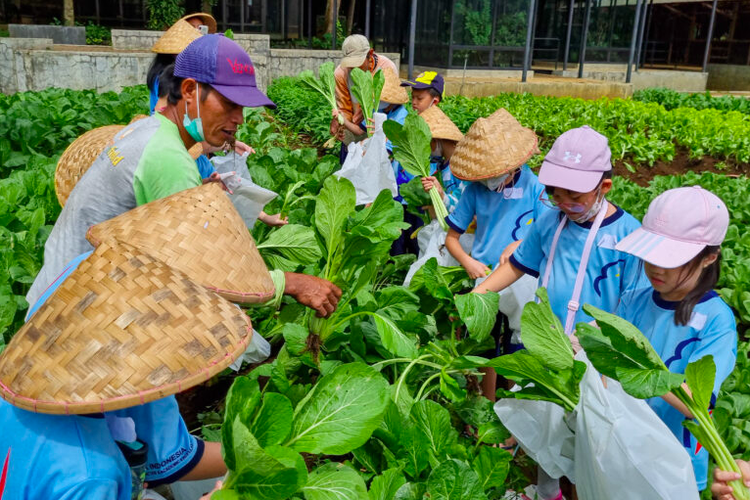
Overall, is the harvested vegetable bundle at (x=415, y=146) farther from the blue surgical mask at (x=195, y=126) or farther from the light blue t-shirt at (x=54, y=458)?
the light blue t-shirt at (x=54, y=458)

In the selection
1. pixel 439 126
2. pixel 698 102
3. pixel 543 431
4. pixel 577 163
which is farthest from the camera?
pixel 698 102

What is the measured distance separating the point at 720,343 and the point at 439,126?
2.55 m

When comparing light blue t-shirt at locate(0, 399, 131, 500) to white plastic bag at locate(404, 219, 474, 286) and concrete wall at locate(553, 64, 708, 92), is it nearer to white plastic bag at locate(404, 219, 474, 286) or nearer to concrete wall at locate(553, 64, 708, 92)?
white plastic bag at locate(404, 219, 474, 286)

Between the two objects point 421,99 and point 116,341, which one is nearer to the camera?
point 116,341

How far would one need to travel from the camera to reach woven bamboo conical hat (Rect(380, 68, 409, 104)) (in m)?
5.03

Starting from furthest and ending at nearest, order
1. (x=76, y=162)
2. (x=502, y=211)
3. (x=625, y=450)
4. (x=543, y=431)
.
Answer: (x=502, y=211)
(x=76, y=162)
(x=543, y=431)
(x=625, y=450)

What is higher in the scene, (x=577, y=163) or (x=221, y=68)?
(x=221, y=68)

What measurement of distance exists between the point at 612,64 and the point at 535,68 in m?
2.35

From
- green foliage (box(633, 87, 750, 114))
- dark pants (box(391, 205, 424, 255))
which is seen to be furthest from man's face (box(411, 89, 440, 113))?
green foliage (box(633, 87, 750, 114))

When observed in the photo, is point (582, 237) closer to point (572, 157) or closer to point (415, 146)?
point (572, 157)

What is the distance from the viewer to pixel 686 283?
6.70 feet

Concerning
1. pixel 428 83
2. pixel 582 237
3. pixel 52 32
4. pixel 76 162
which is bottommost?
pixel 582 237

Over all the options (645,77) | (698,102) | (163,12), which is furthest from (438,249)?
(645,77)

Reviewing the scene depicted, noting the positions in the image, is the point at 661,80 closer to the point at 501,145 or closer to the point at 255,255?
the point at 501,145
